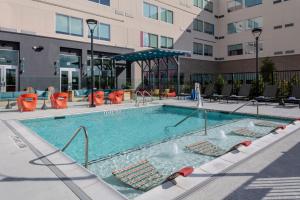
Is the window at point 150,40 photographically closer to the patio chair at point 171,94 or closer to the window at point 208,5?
the patio chair at point 171,94

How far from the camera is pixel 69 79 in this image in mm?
21953

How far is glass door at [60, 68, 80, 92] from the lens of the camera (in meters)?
21.5

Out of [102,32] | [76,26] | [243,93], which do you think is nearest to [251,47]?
[243,93]

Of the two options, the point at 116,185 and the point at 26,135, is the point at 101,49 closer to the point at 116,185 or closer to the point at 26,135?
the point at 26,135

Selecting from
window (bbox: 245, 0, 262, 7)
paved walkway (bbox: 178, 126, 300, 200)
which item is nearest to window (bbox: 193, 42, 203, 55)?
window (bbox: 245, 0, 262, 7)

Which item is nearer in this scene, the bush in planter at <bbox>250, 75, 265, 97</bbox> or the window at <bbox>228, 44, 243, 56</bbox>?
the bush in planter at <bbox>250, 75, 265, 97</bbox>

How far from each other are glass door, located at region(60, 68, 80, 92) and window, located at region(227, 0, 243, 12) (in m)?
24.6

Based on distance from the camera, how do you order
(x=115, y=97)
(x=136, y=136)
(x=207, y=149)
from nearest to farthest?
(x=207, y=149) → (x=136, y=136) → (x=115, y=97)

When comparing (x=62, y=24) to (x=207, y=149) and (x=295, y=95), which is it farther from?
(x=207, y=149)

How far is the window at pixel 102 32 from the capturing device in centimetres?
2334

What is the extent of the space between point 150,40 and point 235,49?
13.7 metres

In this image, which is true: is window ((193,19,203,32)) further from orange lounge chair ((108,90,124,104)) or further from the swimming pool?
the swimming pool

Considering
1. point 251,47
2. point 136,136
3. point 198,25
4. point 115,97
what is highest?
point 198,25

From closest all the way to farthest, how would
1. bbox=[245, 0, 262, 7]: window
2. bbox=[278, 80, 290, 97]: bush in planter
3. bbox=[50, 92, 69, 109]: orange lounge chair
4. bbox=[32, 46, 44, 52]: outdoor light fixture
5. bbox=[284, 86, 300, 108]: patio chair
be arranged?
bbox=[284, 86, 300, 108]: patio chair
bbox=[50, 92, 69, 109]: orange lounge chair
bbox=[278, 80, 290, 97]: bush in planter
bbox=[32, 46, 44, 52]: outdoor light fixture
bbox=[245, 0, 262, 7]: window
